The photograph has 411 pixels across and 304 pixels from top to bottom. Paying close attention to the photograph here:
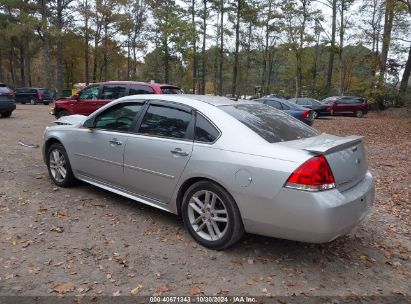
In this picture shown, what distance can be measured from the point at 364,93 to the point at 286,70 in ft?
85.9

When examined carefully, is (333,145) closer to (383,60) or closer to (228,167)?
(228,167)

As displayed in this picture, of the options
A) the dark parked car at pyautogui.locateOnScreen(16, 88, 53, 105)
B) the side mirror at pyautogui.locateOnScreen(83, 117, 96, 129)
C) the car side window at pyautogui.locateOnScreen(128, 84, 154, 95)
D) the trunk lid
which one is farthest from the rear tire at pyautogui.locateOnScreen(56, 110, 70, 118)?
the dark parked car at pyautogui.locateOnScreen(16, 88, 53, 105)

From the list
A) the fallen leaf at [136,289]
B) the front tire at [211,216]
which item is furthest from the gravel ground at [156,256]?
the front tire at [211,216]

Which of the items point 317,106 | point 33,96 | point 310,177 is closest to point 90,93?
point 310,177

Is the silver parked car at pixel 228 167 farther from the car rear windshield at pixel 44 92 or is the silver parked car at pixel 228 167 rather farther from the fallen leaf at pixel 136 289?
the car rear windshield at pixel 44 92

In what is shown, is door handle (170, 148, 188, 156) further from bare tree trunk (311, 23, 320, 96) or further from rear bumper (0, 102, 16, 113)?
bare tree trunk (311, 23, 320, 96)

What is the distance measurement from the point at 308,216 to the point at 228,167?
2.84ft

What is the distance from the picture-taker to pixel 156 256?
375 cm

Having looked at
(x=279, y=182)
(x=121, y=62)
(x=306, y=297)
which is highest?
(x=121, y=62)

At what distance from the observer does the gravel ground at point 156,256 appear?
128 inches

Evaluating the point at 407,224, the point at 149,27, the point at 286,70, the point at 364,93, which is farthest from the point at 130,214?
the point at 286,70

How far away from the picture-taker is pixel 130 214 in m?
4.79

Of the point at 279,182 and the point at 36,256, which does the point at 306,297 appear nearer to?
the point at 279,182

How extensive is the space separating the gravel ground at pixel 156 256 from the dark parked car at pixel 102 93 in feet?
19.1
